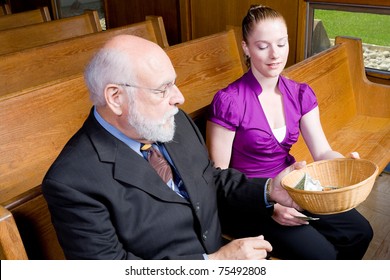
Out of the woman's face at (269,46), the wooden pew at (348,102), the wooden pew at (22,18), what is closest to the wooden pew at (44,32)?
the wooden pew at (22,18)

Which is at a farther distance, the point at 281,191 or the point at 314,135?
the point at 314,135

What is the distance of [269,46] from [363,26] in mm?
2035

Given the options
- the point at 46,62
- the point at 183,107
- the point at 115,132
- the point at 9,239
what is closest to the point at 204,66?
the point at 183,107

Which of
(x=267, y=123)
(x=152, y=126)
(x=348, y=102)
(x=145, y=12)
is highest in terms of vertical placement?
(x=152, y=126)

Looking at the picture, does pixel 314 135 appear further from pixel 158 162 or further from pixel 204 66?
pixel 204 66

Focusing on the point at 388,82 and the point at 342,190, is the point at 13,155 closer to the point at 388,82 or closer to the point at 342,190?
the point at 342,190

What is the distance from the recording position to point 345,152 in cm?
272

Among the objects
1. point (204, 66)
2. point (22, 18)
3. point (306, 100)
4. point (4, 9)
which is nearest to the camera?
point (306, 100)

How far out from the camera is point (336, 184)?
5.59 feet

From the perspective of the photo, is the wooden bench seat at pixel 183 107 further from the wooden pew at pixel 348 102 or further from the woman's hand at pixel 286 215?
the woman's hand at pixel 286 215

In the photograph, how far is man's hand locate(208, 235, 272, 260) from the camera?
149 centimetres

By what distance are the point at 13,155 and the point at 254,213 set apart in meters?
0.95

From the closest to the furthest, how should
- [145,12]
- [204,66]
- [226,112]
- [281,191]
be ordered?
[281,191] < [226,112] < [204,66] < [145,12]
